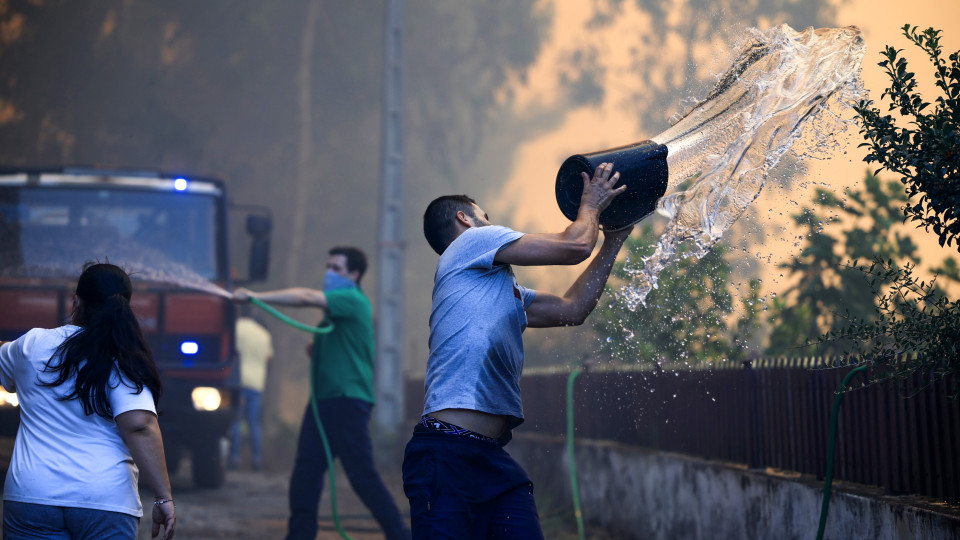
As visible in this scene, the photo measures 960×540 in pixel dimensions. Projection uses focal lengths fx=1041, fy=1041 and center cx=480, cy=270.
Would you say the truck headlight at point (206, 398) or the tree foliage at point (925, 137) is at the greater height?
the tree foliage at point (925, 137)

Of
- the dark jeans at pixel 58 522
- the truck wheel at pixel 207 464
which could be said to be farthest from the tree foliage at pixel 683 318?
the dark jeans at pixel 58 522

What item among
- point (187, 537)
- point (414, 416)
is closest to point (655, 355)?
point (187, 537)

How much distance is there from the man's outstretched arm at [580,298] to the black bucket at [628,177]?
0.07 meters

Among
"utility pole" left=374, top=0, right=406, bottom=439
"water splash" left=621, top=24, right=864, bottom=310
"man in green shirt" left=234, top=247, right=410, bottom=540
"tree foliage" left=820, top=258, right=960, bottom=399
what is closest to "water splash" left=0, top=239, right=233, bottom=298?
"man in green shirt" left=234, top=247, right=410, bottom=540

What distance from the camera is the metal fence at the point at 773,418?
15.7 ft

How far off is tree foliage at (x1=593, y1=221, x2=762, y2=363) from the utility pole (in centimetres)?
482

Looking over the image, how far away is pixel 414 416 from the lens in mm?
14539

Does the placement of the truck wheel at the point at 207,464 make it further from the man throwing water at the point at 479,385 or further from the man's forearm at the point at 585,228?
the man's forearm at the point at 585,228

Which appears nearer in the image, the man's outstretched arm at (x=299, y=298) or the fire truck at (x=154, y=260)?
the man's outstretched arm at (x=299, y=298)

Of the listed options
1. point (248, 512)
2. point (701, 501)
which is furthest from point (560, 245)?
point (248, 512)

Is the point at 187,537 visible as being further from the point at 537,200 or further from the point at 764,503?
the point at 537,200

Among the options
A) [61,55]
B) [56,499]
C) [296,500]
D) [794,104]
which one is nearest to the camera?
[56,499]

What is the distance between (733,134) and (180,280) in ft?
21.8

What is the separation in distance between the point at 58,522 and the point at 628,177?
2445 millimetres
